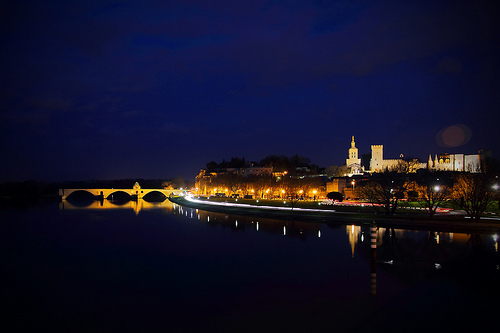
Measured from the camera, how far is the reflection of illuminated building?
2395cm

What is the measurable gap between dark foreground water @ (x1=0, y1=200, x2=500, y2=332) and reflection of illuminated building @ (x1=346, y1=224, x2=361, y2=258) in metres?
0.39

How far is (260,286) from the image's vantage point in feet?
46.4

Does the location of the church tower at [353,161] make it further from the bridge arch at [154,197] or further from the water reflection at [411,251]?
the water reflection at [411,251]

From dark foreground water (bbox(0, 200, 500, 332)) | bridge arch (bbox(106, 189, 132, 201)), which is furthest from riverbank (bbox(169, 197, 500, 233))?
bridge arch (bbox(106, 189, 132, 201))

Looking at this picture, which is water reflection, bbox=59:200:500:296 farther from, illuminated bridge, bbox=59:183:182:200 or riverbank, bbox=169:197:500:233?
illuminated bridge, bbox=59:183:182:200

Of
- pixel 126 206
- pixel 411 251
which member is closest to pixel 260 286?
pixel 411 251

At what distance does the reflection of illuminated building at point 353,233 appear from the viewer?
78.6 ft

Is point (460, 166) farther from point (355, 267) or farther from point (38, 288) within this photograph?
point (38, 288)

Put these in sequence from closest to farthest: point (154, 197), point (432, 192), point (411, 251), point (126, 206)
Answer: point (411, 251), point (432, 192), point (126, 206), point (154, 197)

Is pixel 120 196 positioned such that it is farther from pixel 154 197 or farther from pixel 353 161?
pixel 353 161

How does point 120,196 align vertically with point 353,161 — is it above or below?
below

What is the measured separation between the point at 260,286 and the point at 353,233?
1615cm

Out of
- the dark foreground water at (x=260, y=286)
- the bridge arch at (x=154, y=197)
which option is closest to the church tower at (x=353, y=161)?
the bridge arch at (x=154, y=197)

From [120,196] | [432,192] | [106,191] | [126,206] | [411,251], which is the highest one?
[432,192]
